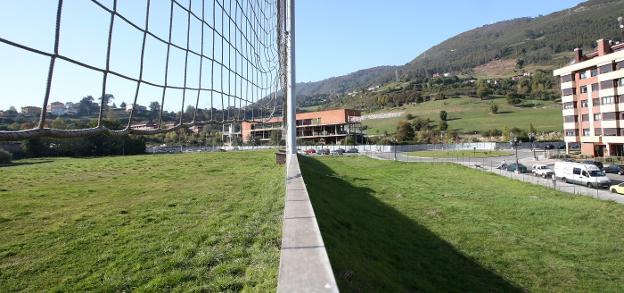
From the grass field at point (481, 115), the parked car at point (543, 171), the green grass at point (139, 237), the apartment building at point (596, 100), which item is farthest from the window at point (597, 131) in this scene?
the green grass at point (139, 237)

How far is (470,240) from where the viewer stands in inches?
483

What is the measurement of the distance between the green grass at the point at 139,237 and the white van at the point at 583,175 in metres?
22.0

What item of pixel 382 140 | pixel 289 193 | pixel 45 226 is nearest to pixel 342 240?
pixel 289 193

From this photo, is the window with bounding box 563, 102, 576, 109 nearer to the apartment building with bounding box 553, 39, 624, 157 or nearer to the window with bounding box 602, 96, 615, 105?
the apartment building with bounding box 553, 39, 624, 157

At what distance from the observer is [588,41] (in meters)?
173

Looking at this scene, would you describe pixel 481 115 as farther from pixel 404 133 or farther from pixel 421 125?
pixel 404 133

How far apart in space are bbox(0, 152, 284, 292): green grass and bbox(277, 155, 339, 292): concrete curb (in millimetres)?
459

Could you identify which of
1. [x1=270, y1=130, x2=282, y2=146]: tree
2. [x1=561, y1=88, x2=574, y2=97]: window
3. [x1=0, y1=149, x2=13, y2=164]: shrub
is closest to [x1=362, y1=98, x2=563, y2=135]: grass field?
[x1=561, y1=88, x2=574, y2=97]: window

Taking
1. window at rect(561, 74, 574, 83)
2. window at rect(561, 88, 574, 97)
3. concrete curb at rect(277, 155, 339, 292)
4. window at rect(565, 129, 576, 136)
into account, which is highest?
window at rect(561, 74, 574, 83)

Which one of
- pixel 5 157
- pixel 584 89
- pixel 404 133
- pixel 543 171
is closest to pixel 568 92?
pixel 584 89

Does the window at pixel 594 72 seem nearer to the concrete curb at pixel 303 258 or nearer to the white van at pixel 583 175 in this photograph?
the white van at pixel 583 175

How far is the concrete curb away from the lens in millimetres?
3119

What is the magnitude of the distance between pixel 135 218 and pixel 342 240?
14.0 feet

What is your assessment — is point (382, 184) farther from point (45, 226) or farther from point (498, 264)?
point (45, 226)
